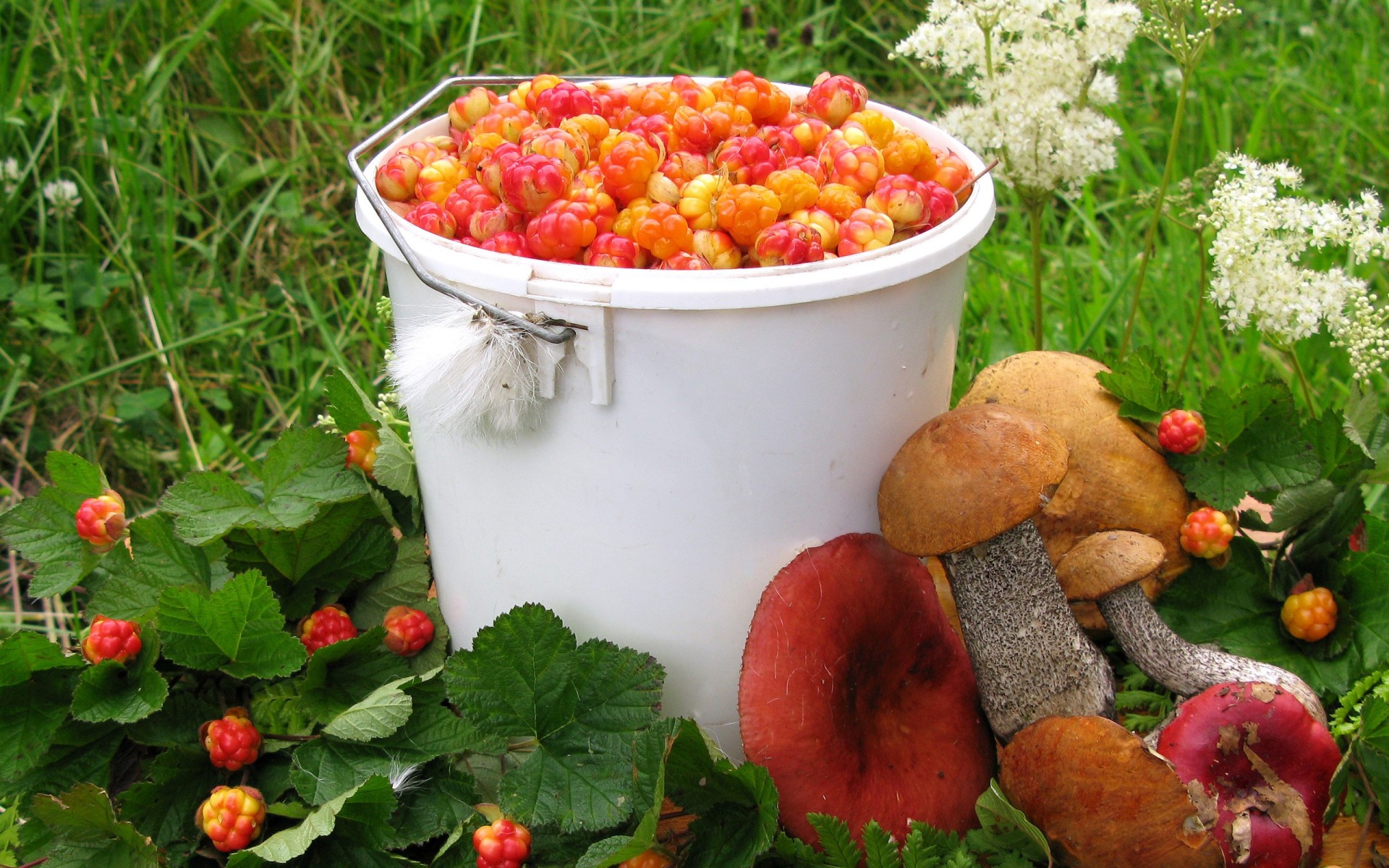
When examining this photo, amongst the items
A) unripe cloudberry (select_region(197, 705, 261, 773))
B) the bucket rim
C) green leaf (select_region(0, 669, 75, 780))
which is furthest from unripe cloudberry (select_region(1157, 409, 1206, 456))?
green leaf (select_region(0, 669, 75, 780))

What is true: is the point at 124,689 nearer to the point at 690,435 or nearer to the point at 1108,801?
the point at 690,435

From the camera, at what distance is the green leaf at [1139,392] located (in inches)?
63.9

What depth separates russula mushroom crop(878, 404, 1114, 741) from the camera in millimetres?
1321

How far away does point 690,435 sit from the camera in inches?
54.8

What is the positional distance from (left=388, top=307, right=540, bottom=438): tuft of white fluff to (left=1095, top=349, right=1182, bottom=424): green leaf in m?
0.86

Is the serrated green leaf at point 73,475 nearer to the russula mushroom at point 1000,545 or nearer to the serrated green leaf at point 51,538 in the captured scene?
the serrated green leaf at point 51,538

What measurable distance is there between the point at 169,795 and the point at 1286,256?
1833 mm

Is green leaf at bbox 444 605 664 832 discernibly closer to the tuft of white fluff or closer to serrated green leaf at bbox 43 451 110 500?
the tuft of white fluff

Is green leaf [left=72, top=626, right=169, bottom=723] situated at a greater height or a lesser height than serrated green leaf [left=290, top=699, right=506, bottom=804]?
greater

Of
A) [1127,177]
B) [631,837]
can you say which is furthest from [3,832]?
[1127,177]

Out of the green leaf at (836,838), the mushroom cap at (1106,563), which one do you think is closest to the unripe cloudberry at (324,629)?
the green leaf at (836,838)

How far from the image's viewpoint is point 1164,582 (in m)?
1.69

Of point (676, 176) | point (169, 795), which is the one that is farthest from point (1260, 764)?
point (169, 795)

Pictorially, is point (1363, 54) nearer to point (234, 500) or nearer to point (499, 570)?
point (499, 570)
